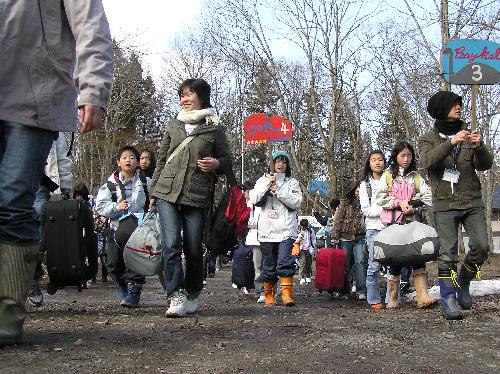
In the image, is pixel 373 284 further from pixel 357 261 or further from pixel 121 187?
pixel 121 187

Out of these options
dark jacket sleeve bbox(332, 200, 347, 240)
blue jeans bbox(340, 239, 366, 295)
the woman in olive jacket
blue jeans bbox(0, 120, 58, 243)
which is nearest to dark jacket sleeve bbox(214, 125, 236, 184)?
the woman in olive jacket

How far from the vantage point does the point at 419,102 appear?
25.4 m

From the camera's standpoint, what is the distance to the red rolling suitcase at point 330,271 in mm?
9141

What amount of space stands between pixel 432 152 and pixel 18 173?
364cm

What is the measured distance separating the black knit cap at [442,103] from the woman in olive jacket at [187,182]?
1.89m

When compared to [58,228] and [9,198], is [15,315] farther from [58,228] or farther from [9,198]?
[58,228]

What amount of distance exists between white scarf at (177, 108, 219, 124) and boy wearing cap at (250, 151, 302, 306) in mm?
2131

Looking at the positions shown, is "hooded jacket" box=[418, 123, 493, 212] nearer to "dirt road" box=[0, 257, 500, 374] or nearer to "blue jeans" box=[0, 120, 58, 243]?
"dirt road" box=[0, 257, 500, 374]

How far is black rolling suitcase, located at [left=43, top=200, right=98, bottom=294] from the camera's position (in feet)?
16.1

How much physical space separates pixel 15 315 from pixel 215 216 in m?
2.61

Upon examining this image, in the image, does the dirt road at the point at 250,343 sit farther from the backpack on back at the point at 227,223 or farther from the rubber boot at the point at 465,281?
the backpack on back at the point at 227,223

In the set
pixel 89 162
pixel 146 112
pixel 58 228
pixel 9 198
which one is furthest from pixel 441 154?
pixel 146 112

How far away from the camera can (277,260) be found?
795cm

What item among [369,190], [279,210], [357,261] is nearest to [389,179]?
[369,190]
